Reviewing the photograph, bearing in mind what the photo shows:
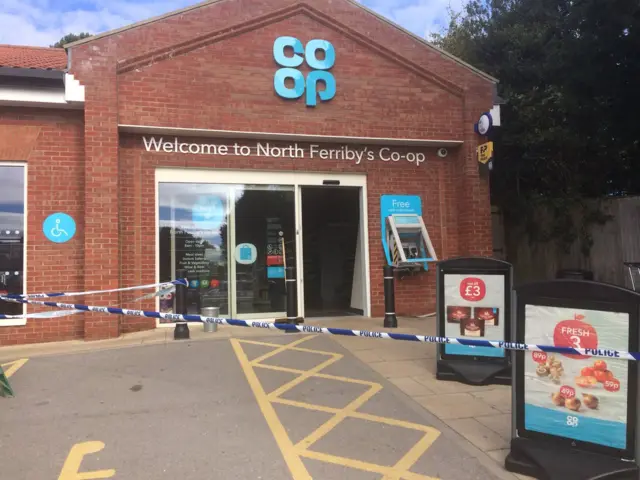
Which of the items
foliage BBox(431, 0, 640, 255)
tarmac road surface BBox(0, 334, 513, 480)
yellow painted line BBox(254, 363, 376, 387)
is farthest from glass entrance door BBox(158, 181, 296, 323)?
foliage BBox(431, 0, 640, 255)

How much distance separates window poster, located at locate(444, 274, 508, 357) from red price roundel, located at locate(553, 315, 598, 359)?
2007 mm

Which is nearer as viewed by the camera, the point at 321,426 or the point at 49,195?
the point at 321,426

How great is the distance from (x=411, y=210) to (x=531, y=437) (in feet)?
21.4

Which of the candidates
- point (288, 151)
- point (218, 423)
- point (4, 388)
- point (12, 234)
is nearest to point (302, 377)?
point (218, 423)

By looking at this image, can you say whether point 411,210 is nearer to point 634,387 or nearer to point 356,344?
point 356,344

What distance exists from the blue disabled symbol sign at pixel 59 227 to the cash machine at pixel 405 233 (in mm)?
5499

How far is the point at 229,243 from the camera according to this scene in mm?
9180

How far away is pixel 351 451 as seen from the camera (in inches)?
156

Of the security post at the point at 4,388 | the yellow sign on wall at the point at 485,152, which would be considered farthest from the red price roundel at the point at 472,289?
the security post at the point at 4,388

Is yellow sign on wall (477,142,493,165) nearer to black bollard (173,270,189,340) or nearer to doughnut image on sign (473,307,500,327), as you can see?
doughnut image on sign (473,307,500,327)

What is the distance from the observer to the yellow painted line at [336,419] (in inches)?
163

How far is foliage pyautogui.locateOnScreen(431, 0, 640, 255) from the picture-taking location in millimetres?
8250

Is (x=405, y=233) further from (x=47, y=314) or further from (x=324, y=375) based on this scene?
(x=47, y=314)

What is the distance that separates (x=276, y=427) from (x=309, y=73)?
6696 mm
